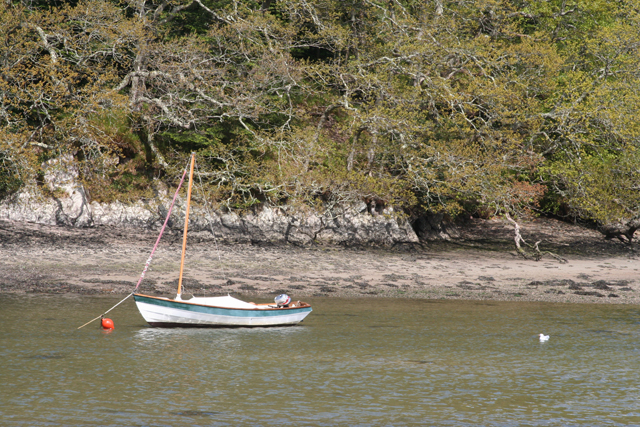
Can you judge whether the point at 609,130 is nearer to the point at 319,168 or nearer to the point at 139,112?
the point at 319,168

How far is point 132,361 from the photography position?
14.6 meters

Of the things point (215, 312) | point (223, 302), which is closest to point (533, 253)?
point (223, 302)

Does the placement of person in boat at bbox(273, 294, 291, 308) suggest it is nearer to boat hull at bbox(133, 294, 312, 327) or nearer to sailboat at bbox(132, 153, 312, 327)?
sailboat at bbox(132, 153, 312, 327)

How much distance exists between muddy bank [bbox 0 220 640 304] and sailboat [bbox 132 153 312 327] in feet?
11.9

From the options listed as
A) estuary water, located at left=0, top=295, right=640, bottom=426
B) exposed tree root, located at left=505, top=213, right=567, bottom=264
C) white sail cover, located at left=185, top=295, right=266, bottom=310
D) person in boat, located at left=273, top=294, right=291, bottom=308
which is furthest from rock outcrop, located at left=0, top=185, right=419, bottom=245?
person in boat, located at left=273, top=294, right=291, bottom=308

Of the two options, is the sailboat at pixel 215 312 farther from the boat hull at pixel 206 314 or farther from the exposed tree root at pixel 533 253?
the exposed tree root at pixel 533 253

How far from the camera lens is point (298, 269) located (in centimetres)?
2639

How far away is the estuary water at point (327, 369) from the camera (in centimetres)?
1142

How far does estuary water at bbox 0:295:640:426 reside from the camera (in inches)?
450

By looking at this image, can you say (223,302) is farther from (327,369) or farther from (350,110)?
(350,110)

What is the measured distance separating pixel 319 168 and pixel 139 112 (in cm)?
969

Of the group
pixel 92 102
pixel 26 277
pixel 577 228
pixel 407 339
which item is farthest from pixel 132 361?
pixel 577 228

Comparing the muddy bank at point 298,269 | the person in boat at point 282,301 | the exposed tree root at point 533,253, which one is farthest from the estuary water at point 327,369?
the exposed tree root at point 533,253

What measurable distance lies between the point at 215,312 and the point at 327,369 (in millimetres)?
5023
